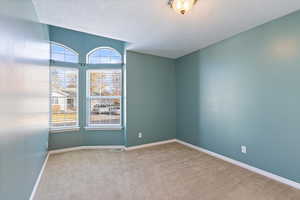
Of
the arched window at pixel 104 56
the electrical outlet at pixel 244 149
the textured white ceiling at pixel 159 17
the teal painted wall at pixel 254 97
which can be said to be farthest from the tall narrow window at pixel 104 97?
the electrical outlet at pixel 244 149

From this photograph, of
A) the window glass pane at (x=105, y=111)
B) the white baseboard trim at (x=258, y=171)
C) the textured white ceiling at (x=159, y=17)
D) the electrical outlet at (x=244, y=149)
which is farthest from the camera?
the window glass pane at (x=105, y=111)

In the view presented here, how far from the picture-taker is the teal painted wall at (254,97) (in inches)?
82.9

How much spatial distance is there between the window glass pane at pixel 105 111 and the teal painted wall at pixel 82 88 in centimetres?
24

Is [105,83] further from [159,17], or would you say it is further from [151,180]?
[151,180]

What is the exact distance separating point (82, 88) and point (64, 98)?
49 cm

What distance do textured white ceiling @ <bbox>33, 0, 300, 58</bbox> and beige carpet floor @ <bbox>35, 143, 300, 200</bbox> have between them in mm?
2525

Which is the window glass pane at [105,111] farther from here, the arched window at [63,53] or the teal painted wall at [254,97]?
the teal painted wall at [254,97]

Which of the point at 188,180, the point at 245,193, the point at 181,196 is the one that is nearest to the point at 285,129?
the point at 245,193

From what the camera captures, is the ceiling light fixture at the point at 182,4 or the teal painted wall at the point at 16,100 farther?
the ceiling light fixture at the point at 182,4

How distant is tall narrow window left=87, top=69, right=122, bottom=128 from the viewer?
3745 millimetres

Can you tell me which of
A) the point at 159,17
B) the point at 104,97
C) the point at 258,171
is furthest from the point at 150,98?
the point at 258,171

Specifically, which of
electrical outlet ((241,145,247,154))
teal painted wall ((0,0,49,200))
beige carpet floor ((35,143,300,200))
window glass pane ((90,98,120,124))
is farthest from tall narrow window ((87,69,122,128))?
electrical outlet ((241,145,247,154))

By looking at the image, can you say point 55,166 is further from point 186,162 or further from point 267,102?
point 267,102

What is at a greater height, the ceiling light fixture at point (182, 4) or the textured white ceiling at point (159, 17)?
the textured white ceiling at point (159, 17)
